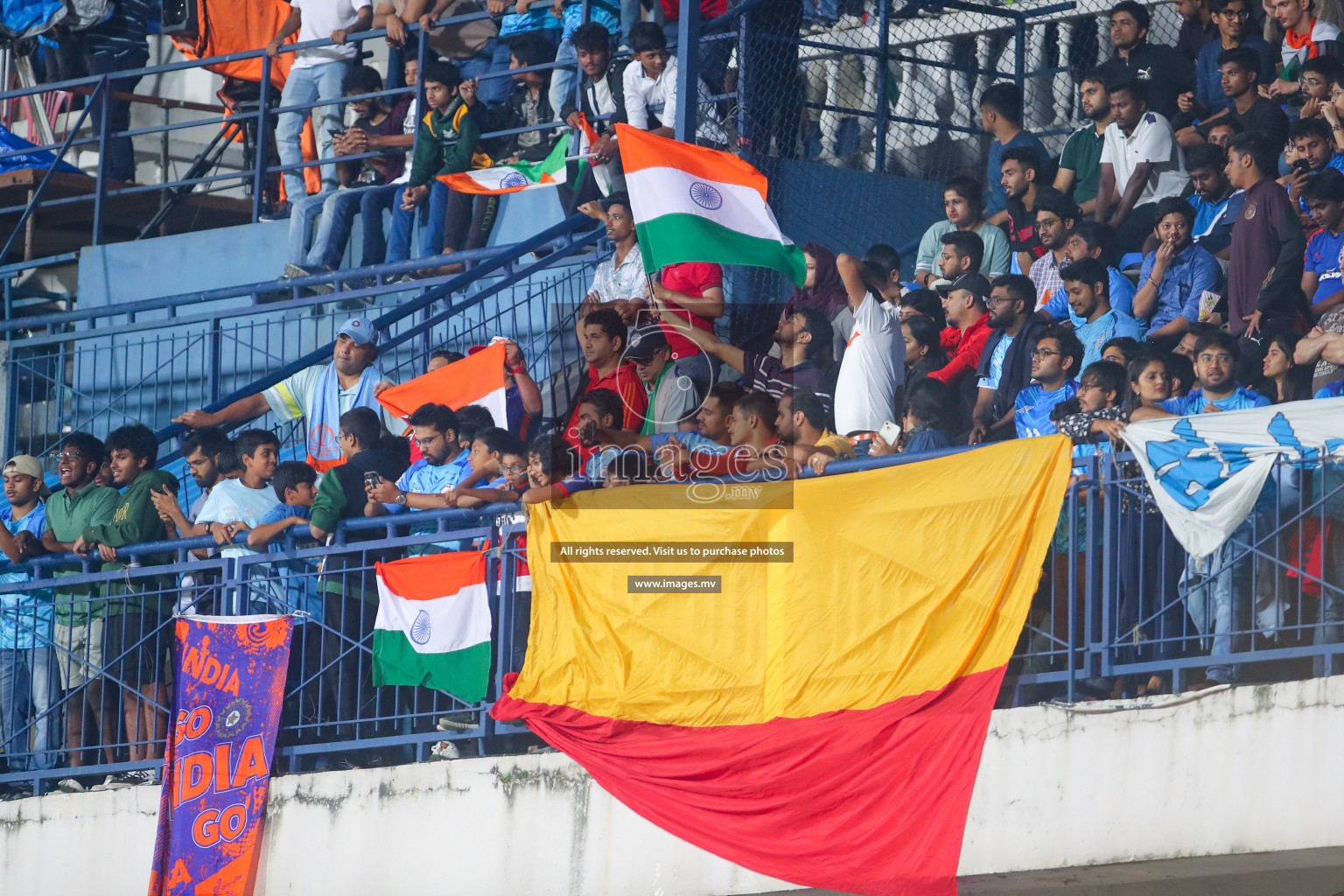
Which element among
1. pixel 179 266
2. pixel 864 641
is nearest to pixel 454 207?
pixel 179 266

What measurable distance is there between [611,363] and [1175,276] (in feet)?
9.60

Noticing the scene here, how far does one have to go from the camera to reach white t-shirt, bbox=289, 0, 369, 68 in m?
13.5

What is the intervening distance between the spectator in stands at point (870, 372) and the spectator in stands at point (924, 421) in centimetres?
50

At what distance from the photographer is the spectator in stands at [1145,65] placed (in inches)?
393

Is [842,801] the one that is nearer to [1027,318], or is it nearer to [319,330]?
[1027,318]

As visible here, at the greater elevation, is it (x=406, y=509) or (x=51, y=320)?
(x=51, y=320)

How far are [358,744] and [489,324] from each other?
373 centimetres

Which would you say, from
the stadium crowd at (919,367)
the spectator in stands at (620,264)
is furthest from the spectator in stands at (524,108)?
the spectator in stands at (620,264)

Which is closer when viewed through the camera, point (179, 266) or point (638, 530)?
point (638, 530)

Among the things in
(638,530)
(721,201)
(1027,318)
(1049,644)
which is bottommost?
(1049,644)

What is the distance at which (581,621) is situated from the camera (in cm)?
771

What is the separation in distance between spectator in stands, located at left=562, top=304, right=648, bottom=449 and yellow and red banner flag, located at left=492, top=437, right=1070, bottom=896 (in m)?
0.90

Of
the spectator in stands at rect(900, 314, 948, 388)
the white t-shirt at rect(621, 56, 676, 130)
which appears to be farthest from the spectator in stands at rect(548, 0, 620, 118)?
the spectator in stands at rect(900, 314, 948, 388)

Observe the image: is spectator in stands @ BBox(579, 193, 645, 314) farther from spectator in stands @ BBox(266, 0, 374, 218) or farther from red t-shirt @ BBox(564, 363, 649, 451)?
spectator in stands @ BBox(266, 0, 374, 218)
